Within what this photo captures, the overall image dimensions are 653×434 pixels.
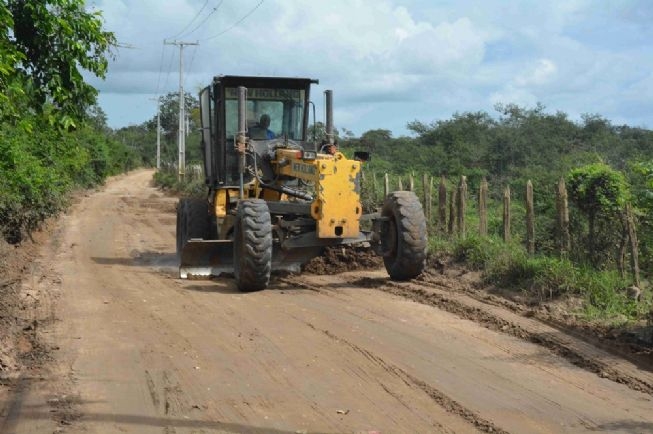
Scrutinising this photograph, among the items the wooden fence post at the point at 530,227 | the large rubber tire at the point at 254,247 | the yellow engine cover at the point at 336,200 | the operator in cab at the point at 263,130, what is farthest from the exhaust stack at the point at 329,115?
the wooden fence post at the point at 530,227

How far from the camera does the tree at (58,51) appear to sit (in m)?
7.80

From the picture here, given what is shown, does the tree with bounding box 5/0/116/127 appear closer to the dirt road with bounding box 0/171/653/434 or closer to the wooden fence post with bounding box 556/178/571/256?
the dirt road with bounding box 0/171/653/434

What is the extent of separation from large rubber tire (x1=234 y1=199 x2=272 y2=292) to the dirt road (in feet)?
0.90

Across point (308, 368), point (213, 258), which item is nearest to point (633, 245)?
point (308, 368)

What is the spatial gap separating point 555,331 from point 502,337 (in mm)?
607

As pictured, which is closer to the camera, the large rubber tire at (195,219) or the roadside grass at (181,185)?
the large rubber tire at (195,219)

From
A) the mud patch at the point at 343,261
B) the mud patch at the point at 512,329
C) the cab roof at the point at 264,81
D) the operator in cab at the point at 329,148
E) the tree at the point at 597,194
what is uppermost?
the cab roof at the point at 264,81

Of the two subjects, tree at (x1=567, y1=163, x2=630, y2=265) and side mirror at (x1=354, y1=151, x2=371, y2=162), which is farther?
side mirror at (x1=354, y1=151, x2=371, y2=162)

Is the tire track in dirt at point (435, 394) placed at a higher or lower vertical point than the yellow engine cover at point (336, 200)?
lower

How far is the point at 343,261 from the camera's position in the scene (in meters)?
13.3

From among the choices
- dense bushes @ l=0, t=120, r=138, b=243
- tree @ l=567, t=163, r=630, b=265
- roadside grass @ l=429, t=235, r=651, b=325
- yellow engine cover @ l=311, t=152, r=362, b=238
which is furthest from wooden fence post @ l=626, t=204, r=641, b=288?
dense bushes @ l=0, t=120, r=138, b=243

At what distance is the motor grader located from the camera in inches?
443

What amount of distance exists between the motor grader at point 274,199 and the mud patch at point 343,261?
21cm

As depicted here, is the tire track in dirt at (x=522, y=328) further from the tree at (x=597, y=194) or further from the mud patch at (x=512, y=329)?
the tree at (x=597, y=194)
